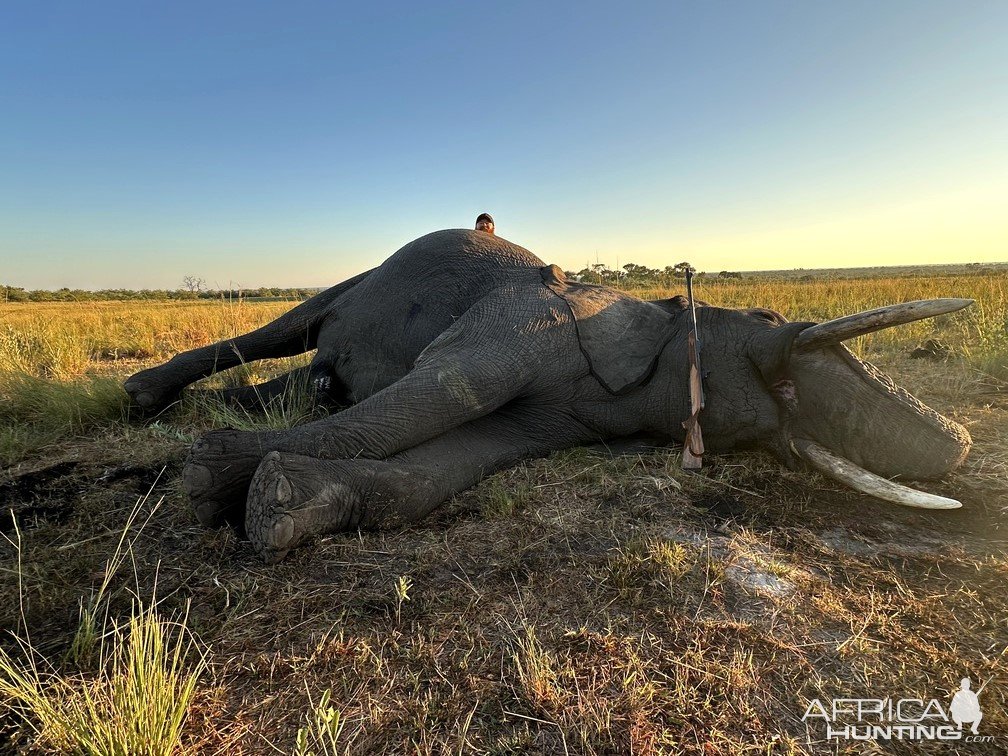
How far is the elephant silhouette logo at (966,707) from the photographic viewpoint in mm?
1169

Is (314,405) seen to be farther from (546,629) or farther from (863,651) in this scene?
(863,651)

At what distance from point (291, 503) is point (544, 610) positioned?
0.85 meters

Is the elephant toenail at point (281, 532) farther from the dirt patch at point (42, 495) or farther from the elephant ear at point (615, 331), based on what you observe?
the elephant ear at point (615, 331)

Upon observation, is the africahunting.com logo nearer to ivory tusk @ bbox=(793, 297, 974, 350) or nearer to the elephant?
the elephant

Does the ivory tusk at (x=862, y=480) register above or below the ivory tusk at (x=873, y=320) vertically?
below

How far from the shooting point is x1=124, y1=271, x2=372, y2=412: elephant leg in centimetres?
344

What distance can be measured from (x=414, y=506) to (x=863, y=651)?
145cm

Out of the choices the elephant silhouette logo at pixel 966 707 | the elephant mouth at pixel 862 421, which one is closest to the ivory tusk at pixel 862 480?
the elephant mouth at pixel 862 421

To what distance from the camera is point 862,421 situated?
2240 millimetres

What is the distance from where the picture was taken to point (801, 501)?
2262 mm

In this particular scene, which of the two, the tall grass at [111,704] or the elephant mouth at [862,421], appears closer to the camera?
the tall grass at [111,704]

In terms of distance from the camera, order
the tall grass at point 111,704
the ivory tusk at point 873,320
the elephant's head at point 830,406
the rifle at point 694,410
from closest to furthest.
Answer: the tall grass at point 111,704
the ivory tusk at point 873,320
the elephant's head at point 830,406
the rifle at point 694,410

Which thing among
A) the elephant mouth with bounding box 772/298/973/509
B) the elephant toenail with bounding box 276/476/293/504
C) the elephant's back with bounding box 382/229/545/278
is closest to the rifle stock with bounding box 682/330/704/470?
the elephant mouth with bounding box 772/298/973/509

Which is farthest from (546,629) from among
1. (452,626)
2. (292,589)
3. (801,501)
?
(801,501)
